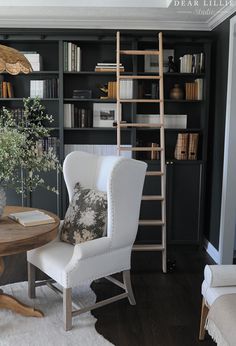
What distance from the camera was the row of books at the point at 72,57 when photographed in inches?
168

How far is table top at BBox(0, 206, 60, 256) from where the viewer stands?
239 cm

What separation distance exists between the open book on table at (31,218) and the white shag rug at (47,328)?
70 centimetres

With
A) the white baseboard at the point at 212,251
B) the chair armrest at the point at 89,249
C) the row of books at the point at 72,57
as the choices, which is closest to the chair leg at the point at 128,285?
the chair armrest at the point at 89,249

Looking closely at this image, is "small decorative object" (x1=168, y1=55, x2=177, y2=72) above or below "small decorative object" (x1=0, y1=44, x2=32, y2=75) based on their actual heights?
above

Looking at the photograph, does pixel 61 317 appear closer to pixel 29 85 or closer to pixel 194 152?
pixel 194 152

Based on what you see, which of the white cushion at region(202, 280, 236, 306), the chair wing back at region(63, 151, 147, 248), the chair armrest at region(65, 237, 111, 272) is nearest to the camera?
the white cushion at region(202, 280, 236, 306)

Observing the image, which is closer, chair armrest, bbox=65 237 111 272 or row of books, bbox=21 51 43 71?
chair armrest, bbox=65 237 111 272

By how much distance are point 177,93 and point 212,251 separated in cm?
184

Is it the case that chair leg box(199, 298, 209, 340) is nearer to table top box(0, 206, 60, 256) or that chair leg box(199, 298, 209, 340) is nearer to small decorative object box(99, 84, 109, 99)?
table top box(0, 206, 60, 256)

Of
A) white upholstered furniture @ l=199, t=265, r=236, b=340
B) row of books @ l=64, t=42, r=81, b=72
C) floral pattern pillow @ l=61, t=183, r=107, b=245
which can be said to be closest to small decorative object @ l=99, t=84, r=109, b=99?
row of books @ l=64, t=42, r=81, b=72

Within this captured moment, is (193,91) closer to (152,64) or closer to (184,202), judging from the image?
(152,64)

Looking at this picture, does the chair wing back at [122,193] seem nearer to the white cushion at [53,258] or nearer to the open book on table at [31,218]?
the white cushion at [53,258]

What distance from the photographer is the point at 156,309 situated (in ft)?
9.87

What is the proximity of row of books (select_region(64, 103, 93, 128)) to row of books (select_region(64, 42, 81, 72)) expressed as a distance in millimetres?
418
